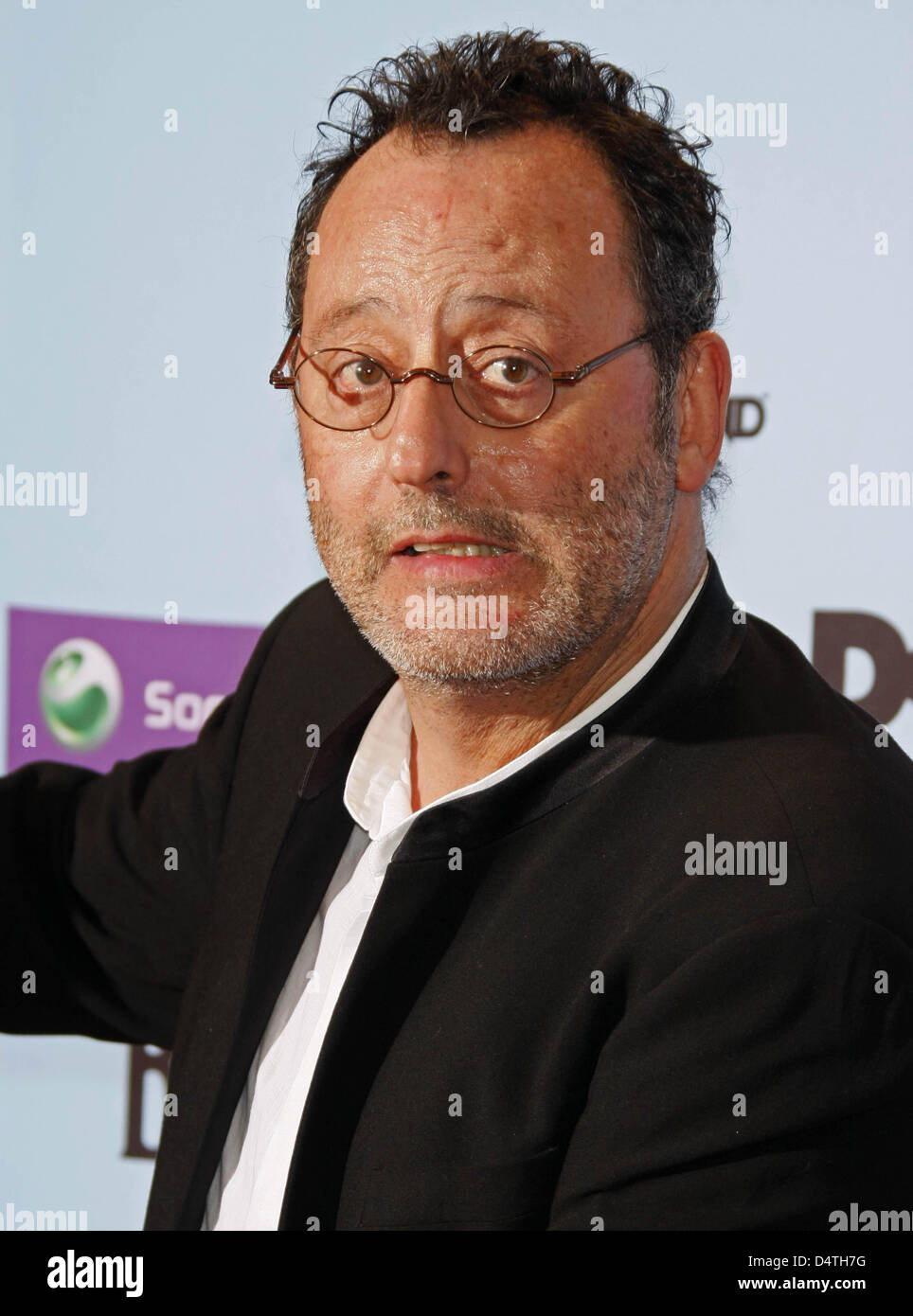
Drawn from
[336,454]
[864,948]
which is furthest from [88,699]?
[864,948]

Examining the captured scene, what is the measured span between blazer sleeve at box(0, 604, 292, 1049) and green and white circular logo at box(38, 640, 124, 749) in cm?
30

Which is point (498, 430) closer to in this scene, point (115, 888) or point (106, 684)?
point (115, 888)

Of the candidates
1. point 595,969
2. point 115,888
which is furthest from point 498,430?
point 115,888

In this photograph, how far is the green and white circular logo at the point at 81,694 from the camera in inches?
72.0

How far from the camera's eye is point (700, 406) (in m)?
1.28

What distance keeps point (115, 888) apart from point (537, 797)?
2.07 feet

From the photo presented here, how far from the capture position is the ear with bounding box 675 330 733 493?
1259mm

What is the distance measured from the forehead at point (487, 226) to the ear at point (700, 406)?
0.14 metres

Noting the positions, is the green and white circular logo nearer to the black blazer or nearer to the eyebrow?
the black blazer

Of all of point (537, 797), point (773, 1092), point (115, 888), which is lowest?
point (773, 1092)

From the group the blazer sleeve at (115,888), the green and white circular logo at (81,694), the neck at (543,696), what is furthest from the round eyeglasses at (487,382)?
the green and white circular logo at (81,694)

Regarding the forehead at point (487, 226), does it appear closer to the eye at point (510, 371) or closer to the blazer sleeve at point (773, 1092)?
the eye at point (510, 371)

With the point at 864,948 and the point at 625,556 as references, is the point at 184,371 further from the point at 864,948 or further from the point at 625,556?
the point at 864,948
